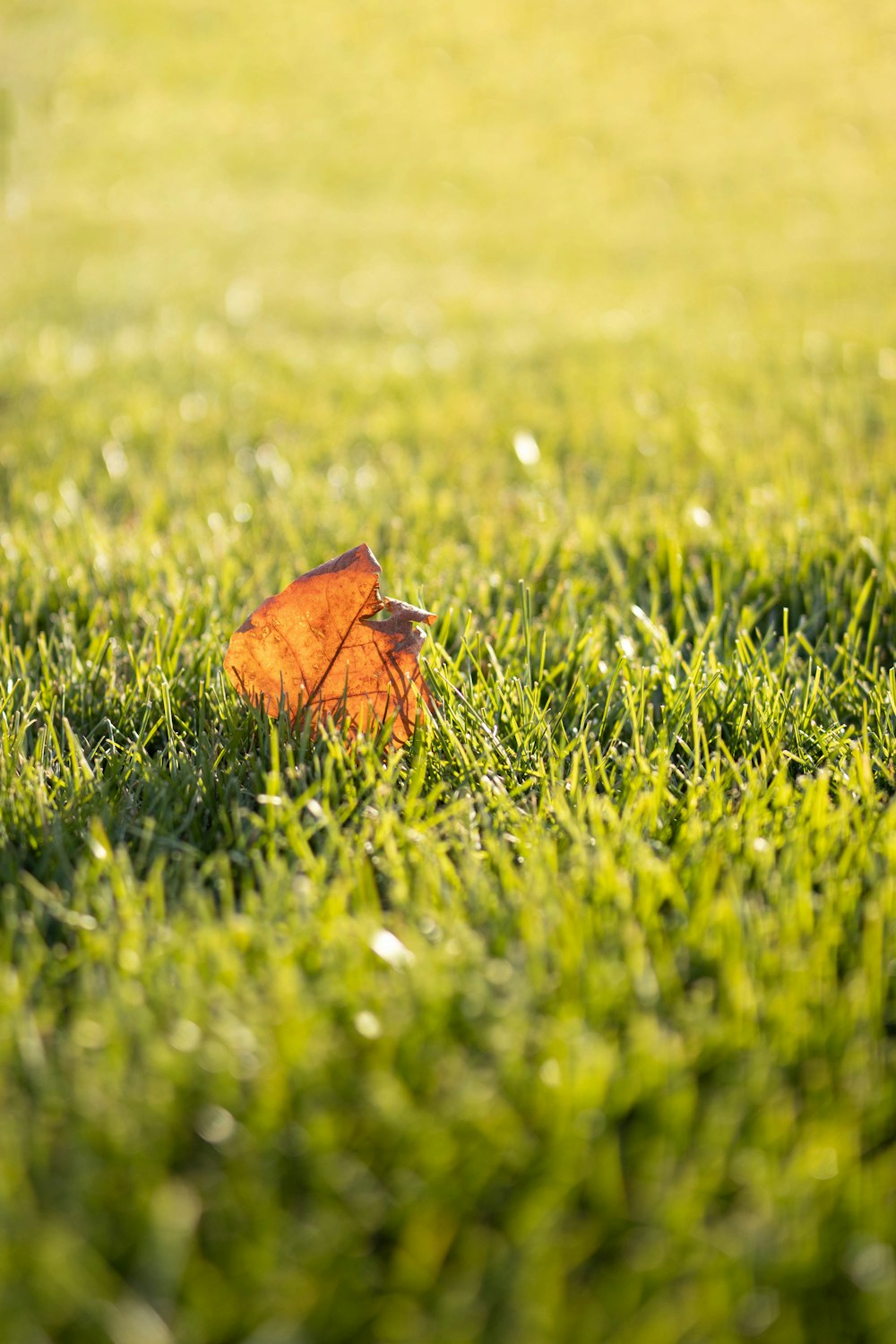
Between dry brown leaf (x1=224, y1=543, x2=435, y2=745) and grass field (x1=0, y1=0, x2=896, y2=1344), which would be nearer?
grass field (x1=0, y1=0, x2=896, y2=1344)

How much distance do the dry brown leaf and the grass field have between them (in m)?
0.06

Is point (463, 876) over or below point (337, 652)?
below

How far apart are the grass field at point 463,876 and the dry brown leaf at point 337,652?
0.06 metres

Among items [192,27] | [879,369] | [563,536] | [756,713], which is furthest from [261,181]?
[756,713]

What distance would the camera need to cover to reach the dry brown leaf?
5.11 ft

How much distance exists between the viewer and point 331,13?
17.6 meters

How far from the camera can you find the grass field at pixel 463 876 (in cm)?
88

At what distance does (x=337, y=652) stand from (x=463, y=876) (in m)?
0.44

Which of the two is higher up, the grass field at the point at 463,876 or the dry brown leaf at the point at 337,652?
the dry brown leaf at the point at 337,652

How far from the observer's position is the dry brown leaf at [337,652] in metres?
1.56

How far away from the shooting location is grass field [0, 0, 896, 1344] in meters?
0.88

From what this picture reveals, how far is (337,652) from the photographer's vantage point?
5.30ft

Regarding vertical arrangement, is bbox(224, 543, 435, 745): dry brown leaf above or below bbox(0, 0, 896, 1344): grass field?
above

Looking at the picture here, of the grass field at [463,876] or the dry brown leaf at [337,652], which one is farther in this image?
the dry brown leaf at [337,652]
